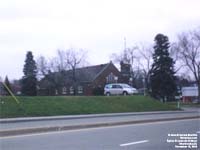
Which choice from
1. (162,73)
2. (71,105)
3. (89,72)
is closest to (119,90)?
(71,105)

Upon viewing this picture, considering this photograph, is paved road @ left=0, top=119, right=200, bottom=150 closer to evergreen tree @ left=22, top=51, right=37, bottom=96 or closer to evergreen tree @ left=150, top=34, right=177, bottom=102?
evergreen tree @ left=150, top=34, right=177, bottom=102

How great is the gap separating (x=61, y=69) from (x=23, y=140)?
70.5 metres

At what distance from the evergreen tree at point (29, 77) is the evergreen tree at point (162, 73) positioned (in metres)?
23.6

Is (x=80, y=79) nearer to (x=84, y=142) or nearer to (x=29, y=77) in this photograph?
(x=29, y=77)

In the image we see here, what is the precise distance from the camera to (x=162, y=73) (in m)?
70.0

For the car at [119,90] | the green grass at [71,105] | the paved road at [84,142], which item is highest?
the car at [119,90]

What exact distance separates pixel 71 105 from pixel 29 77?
5190cm

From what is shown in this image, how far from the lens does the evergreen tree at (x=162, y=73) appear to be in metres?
69.7

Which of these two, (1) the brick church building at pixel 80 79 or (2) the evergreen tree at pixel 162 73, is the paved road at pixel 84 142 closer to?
(2) the evergreen tree at pixel 162 73

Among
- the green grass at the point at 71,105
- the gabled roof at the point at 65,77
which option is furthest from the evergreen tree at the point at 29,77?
the green grass at the point at 71,105

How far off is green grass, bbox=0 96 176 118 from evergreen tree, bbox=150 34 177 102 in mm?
30581

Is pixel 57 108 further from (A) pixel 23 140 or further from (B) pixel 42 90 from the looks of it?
(B) pixel 42 90

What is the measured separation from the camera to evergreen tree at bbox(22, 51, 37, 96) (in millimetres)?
78188

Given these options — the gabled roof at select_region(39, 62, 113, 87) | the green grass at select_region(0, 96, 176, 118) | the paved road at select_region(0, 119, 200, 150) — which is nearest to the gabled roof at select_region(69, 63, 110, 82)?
the gabled roof at select_region(39, 62, 113, 87)
